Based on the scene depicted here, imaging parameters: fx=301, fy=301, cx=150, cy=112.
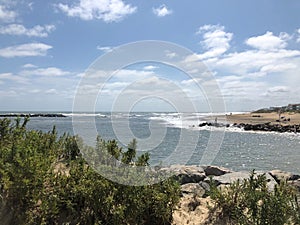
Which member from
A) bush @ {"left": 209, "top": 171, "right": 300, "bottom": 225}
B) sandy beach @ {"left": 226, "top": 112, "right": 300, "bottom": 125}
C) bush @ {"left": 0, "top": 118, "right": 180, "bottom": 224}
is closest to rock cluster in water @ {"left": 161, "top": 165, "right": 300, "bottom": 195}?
bush @ {"left": 209, "top": 171, "right": 300, "bottom": 225}

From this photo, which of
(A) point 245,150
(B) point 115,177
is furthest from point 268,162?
(B) point 115,177

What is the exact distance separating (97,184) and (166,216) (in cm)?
118

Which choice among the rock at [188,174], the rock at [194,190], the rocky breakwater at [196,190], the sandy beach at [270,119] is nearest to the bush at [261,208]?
the rocky breakwater at [196,190]

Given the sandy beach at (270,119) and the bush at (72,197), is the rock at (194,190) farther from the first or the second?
the sandy beach at (270,119)

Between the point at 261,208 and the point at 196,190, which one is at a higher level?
the point at 261,208

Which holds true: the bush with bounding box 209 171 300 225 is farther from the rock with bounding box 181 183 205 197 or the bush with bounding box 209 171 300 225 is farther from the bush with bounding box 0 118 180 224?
the rock with bounding box 181 183 205 197

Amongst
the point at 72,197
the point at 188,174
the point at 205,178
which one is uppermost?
the point at 72,197

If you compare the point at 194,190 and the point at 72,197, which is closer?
the point at 72,197

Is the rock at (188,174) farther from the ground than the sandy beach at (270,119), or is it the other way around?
the sandy beach at (270,119)

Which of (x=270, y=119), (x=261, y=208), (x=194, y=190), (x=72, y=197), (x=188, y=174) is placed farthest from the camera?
(x=270, y=119)

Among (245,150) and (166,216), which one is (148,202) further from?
(245,150)

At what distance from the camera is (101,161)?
18.0 ft

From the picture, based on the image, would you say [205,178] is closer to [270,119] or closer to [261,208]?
[261,208]

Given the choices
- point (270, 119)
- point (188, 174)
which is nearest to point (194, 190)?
point (188, 174)
